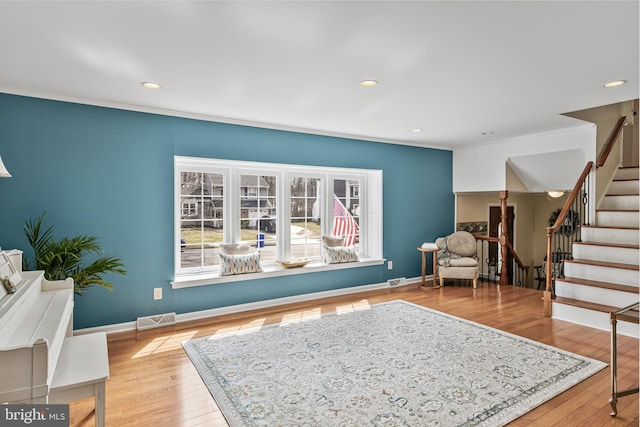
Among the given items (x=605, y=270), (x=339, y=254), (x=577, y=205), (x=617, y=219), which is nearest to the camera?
(x=605, y=270)

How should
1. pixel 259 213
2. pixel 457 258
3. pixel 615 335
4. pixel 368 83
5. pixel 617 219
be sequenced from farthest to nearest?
pixel 457 258 → pixel 259 213 → pixel 617 219 → pixel 368 83 → pixel 615 335

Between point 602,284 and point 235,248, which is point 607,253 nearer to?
point 602,284

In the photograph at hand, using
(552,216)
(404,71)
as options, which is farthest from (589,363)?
(552,216)

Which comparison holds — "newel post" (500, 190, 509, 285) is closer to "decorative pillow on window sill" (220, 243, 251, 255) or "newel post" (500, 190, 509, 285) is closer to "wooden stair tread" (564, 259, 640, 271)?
"wooden stair tread" (564, 259, 640, 271)

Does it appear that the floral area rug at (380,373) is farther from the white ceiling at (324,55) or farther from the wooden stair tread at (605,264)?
the white ceiling at (324,55)

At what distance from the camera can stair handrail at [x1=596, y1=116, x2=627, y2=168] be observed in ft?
15.4

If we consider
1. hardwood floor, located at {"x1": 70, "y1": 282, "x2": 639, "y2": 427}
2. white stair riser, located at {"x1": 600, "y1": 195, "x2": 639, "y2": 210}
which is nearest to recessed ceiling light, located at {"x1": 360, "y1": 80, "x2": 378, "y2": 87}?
hardwood floor, located at {"x1": 70, "y1": 282, "x2": 639, "y2": 427}

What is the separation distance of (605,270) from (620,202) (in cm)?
135

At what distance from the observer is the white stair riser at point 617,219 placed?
4.55 metres

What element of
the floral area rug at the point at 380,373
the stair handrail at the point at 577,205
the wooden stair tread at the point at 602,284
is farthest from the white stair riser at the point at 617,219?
the floral area rug at the point at 380,373

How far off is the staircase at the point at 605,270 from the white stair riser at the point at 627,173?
27 cm

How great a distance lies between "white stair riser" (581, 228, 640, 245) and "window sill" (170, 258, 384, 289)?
277 centimetres

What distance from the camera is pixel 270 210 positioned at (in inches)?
194

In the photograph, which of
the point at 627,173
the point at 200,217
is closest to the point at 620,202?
the point at 627,173
